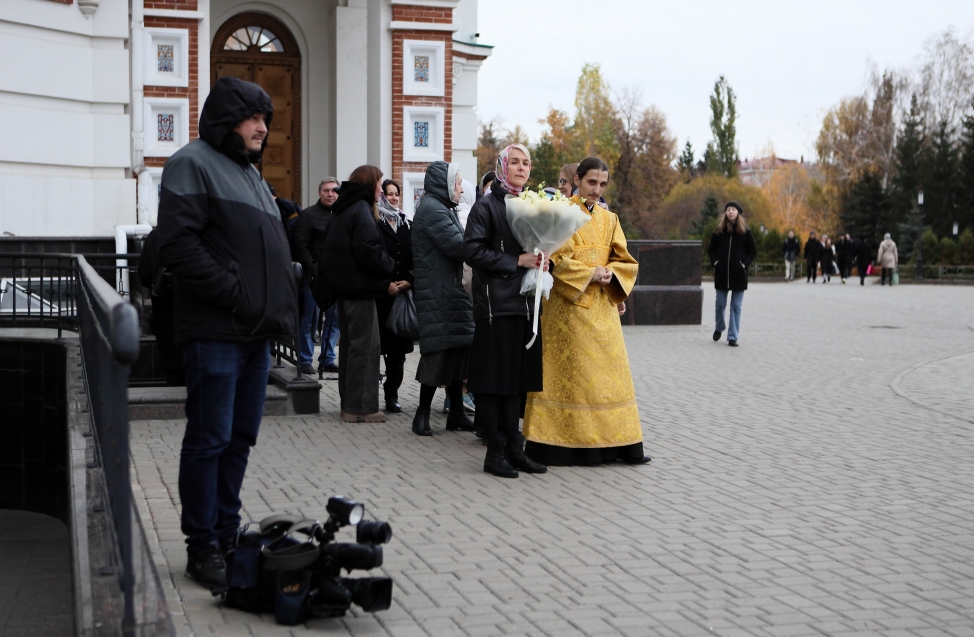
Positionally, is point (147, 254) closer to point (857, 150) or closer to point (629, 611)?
point (629, 611)

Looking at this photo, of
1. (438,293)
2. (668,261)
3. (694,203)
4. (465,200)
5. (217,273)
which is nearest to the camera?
(217,273)

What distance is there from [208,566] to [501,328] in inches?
111

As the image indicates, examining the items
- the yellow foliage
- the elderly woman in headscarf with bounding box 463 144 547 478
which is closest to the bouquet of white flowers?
the elderly woman in headscarf with bounding box 463 144 547 478

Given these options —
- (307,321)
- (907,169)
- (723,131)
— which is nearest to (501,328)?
(307,321)

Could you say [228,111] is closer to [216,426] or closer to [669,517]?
[216,426]

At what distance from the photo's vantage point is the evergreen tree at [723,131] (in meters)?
99.4

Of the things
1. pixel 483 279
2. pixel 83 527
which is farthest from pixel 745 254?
pixel 83 527

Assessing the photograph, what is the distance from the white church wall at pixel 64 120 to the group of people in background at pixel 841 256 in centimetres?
2691

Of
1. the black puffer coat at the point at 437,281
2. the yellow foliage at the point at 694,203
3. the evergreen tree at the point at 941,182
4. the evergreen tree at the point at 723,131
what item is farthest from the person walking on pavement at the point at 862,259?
the evergreen tree at the point at 723,131

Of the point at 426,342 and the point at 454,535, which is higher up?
the point at 426,342

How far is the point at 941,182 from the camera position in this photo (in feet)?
191

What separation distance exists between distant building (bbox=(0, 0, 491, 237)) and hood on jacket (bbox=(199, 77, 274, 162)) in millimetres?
9913

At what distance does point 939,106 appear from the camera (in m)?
62.4

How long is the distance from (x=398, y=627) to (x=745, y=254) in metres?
11.9
